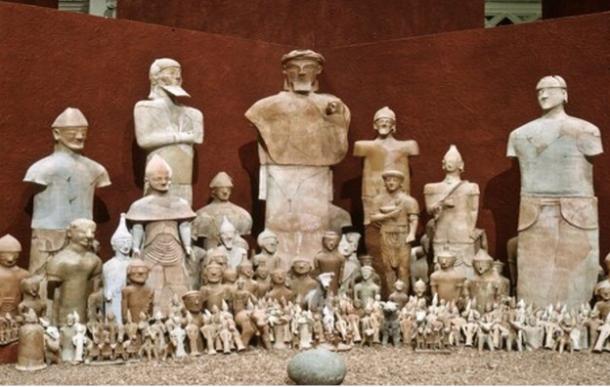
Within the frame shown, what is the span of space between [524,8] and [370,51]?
7333 mm

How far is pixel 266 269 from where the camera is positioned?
319 inches

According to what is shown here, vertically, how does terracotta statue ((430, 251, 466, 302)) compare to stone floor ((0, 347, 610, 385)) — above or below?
above

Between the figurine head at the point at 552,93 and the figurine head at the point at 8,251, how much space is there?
3976 millimetres

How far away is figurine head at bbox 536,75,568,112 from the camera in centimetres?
794

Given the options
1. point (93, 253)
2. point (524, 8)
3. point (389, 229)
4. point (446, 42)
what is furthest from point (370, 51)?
point (524, 8)

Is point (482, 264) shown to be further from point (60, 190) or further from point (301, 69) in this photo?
point (60, 190)

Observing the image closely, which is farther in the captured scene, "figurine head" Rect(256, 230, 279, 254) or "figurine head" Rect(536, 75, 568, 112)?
"figurine head" Rect(256, 230, 279, 254)

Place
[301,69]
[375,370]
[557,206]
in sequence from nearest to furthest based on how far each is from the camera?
[375,370] → [557,206] → [301,69]

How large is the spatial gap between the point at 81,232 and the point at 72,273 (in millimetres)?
285

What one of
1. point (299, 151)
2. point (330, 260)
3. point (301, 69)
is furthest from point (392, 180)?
point (301, 69)

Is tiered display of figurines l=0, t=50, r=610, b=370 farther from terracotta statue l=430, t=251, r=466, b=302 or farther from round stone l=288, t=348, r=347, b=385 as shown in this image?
round stone l=288, t=348, r=347, b=385

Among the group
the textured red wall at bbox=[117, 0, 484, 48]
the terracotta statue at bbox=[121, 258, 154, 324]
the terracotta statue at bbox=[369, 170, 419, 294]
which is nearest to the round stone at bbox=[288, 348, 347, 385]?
the terracotta statue at bbox=[121, 258, 154, 324]

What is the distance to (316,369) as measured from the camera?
6016mm

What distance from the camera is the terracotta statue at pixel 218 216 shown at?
8438 millimetres
